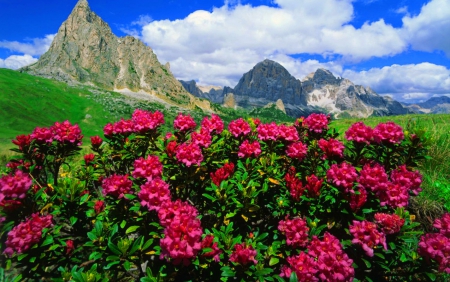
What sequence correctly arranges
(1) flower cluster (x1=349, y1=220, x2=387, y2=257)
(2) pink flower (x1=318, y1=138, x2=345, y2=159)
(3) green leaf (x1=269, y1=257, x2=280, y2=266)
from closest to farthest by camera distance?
1. (1) flower cluster (x1=349, y1=220, x2=387, y2=257)
2. (3) green leaf (x1=269, y1=257, x2=280, y2=266)
3. (2) pink flower (x1=318, y1=138, x2=345, y2=159)

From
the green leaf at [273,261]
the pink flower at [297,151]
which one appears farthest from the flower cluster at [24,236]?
the pink flower at [297,151]

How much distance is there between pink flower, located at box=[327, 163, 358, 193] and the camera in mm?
3762

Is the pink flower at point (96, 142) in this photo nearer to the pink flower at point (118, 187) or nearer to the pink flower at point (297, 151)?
the pink flower at point (118, 187)

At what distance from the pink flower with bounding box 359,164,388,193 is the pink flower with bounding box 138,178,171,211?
8.86ft

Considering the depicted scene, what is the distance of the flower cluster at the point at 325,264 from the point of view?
3057 millimetres

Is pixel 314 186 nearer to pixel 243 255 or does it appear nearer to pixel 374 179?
pixel 374 179

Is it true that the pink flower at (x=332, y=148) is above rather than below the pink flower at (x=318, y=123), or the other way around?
below

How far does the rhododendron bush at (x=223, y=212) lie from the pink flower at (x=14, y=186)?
1 centimetres

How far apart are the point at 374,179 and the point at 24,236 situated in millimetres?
4511

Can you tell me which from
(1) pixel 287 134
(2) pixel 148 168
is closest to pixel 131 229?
(2) pixel 148 168

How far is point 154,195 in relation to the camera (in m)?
3.36

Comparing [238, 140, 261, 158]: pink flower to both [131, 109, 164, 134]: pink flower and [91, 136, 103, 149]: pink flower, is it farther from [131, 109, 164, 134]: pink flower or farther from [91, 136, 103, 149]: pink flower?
[91, 136, 103, 149]: pink flower

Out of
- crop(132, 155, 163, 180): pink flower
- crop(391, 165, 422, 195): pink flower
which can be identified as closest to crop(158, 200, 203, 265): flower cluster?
crop(132, 155, 163, 180): pink flower

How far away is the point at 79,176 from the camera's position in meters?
5.61
